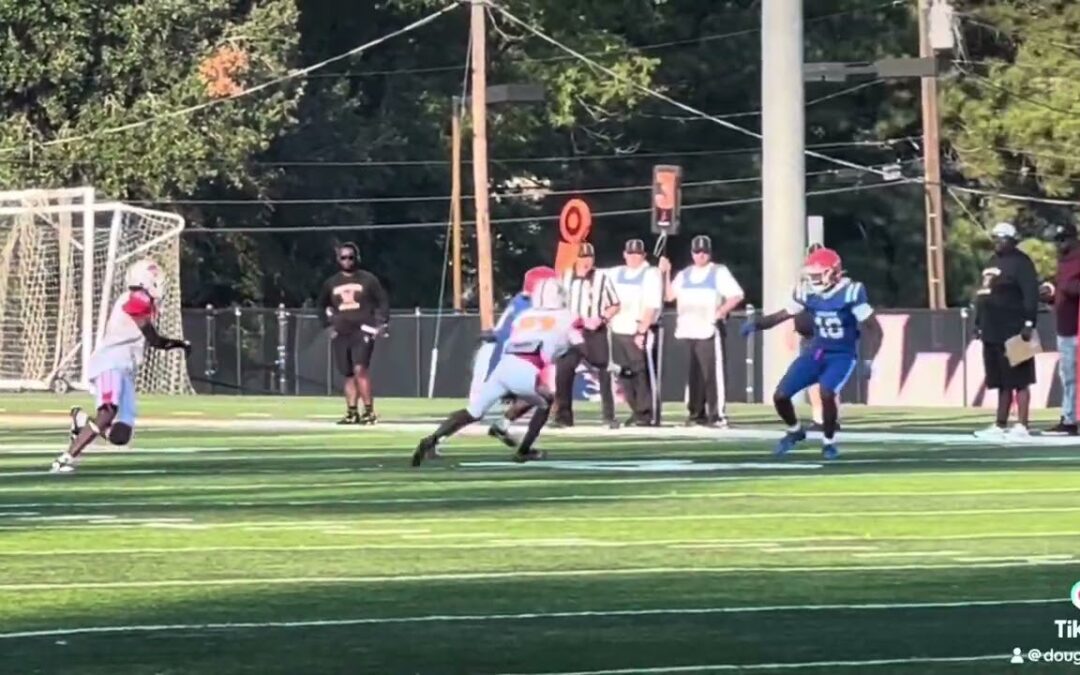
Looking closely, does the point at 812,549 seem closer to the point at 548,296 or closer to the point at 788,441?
the point at 548,296

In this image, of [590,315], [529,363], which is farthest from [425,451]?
[590,315]

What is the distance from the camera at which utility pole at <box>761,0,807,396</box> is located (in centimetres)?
3384

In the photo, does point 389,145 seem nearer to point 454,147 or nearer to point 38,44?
point 454,147

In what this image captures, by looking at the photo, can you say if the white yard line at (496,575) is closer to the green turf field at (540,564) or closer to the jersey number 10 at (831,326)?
the green turf field at (540,564)

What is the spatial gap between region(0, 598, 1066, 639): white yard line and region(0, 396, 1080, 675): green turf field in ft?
0.07

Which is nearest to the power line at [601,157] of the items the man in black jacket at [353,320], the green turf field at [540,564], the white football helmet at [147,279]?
the man in black jacket at [353,320]

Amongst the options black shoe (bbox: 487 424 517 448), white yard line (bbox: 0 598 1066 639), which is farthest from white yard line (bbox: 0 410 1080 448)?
white yard line (bbox: 0 598 1066 639)

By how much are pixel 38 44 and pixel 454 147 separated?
914 cm

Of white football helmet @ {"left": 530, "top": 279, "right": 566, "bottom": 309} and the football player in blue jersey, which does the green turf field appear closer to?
the football player in blue jersey

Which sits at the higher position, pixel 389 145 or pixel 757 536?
pixel 389 145

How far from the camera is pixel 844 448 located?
2128 centimetres

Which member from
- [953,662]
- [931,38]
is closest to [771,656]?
[953,662]

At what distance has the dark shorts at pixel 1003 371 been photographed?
75.0ft

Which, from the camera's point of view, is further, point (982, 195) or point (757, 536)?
point (982, 195)
